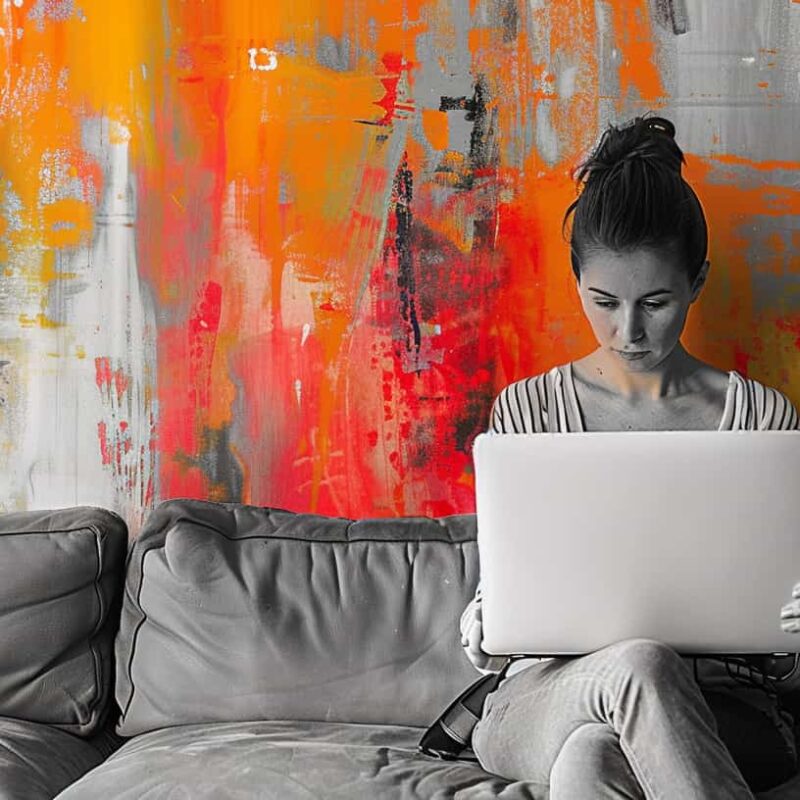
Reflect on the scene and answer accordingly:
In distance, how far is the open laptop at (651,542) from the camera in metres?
1.32

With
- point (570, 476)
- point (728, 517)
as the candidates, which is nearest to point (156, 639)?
point (570, 476)

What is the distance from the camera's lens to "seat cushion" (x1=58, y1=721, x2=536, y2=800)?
1.47m

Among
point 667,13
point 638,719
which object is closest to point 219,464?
point 638,719

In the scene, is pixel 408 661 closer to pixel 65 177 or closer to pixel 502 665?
pixel 502 665

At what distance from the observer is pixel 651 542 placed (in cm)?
133

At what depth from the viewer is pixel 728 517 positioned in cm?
132

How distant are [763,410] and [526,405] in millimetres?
387

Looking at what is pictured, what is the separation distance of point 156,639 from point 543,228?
3.43ft

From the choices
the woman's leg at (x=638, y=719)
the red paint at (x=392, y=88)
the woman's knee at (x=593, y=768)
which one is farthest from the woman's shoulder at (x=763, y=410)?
the red paint at (x=392, y=88)

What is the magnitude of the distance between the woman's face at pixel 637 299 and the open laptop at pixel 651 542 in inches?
17.9

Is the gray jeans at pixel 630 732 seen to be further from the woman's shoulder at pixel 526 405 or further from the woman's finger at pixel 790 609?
the woman's shoulder at pixel 526 405

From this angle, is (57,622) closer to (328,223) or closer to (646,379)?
(328,223)

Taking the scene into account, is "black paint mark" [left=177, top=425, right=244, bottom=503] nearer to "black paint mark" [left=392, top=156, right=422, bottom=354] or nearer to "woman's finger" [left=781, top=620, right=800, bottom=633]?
"black paint mark" [left=392, top=156, right=422, bottom=354]

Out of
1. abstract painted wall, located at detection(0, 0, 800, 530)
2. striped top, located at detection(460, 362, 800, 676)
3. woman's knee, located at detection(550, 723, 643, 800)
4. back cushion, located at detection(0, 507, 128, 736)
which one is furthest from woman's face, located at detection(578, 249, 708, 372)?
back cushion, located at detection(0, 507, 128, 736)
